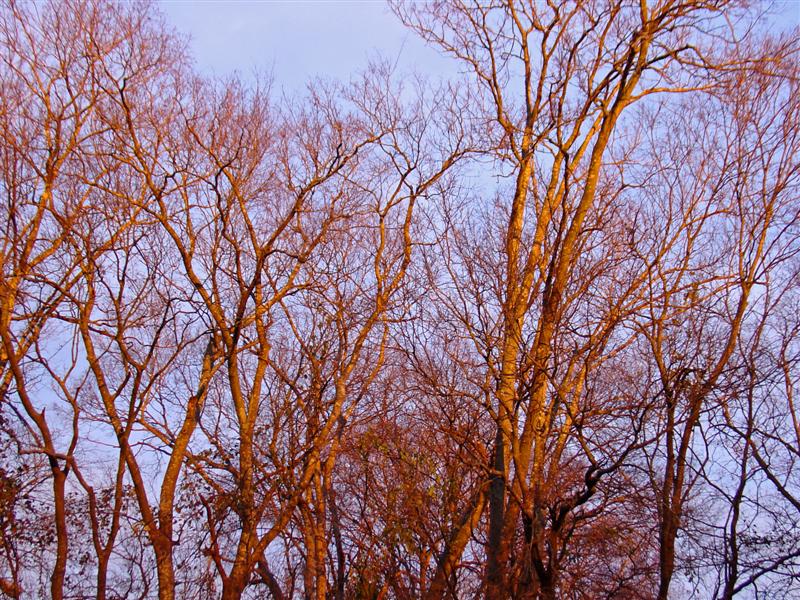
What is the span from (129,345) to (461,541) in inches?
244

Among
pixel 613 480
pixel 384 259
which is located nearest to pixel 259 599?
pixel 384 259

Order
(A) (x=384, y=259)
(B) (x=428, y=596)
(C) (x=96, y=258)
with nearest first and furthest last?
(B) (x=428, y=596)
(C) (x=96, y=258)
(A) (x=384, y=259)

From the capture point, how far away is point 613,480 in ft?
19.8

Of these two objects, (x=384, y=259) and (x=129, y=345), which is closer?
(x=129, y=345)

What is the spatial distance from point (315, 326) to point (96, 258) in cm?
319

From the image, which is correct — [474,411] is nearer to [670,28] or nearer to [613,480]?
[613,480]

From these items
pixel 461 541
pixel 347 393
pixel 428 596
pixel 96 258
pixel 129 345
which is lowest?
pixel 428 596

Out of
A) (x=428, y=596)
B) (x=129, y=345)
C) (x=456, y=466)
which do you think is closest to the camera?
(x=456, y=466)

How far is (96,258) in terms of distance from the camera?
10.0 metres

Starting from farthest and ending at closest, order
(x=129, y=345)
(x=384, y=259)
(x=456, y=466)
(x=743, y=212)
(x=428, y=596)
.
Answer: (x=384, y=259), (x=129, y=345), (x=743, y=212), (x=428, y=596), (x=456, y=466)

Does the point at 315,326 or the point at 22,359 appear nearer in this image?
the point at 22,359

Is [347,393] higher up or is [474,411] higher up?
[347,393]

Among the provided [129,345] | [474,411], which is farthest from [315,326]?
[474,411]

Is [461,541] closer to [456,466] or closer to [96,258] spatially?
[456,466]
